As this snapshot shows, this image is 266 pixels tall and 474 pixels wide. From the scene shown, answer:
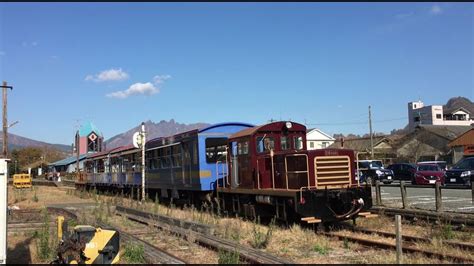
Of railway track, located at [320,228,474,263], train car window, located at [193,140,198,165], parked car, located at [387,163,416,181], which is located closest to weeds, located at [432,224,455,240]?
railway track, located at [320,228,474,263]

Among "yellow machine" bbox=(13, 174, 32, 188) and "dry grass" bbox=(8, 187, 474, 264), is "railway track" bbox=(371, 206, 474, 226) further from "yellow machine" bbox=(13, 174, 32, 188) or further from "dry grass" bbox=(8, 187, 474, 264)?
"yellow machine" bbox=(13, 174, 32, 188)

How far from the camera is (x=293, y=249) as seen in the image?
1057 centimetres

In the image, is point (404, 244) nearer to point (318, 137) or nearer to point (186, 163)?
point (186, 163)

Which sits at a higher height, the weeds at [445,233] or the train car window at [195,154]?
the train car window at [195,154]

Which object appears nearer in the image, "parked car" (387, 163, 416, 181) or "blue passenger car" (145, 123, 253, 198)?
"blue passenger car" (145, 123, 253, 198)

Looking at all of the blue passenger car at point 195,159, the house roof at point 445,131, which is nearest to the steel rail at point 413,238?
the blue passenger car at point 195,159

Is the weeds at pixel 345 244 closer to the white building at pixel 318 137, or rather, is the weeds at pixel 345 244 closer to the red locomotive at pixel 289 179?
the red locomotive at pixel 289 179

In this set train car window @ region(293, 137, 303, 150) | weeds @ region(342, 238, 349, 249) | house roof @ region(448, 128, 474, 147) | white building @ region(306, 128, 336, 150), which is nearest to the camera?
weeds @ region(342, 238, 349, 249)

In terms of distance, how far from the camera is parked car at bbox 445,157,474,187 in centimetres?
2847

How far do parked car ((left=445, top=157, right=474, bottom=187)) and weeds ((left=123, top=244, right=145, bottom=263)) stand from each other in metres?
24.2

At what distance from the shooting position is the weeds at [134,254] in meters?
9.05

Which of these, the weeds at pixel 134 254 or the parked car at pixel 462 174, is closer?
the weeds at pixel 134 254

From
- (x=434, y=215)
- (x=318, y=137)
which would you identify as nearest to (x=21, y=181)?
(x=434, y=215)

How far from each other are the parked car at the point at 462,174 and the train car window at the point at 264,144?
714 inches
